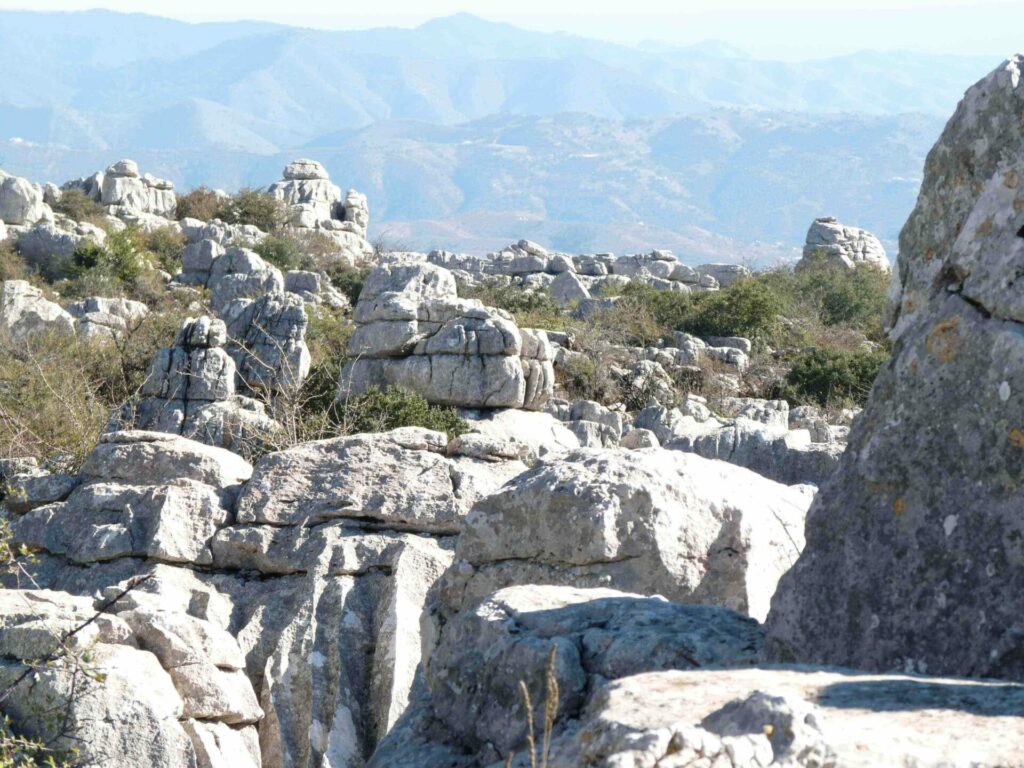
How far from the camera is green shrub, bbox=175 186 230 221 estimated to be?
48.3 metres

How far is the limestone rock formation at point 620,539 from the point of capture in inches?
220

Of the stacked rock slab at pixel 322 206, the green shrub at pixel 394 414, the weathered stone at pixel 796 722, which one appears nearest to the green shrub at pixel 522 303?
the stacked rock slab at pixel 322 206

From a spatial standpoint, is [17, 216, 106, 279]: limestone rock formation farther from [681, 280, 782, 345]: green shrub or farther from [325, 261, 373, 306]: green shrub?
[681, 280, 782, 345]: green shrub

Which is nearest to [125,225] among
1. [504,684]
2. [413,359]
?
[413,359]

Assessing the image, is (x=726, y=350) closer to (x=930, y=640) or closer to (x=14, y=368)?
(x=14, y=368)

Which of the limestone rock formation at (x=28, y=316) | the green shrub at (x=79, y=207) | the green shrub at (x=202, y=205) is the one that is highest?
the green shrub at (x=202, y=205)

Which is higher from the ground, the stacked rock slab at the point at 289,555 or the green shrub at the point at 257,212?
the green shrub at the point at 257,212

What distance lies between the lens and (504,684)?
398 centimetres

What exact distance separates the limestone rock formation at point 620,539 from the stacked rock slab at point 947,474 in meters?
1.55

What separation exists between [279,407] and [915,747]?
15.0 metres

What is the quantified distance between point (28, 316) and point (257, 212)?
22.2 meters

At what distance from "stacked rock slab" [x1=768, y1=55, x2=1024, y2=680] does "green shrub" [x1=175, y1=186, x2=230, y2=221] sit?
4535 centimetres

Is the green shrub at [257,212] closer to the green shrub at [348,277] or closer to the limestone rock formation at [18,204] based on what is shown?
the green shrub at [348,277]

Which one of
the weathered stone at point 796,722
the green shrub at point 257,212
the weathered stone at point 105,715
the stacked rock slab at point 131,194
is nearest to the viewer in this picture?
the weathered stone at point 796,722
